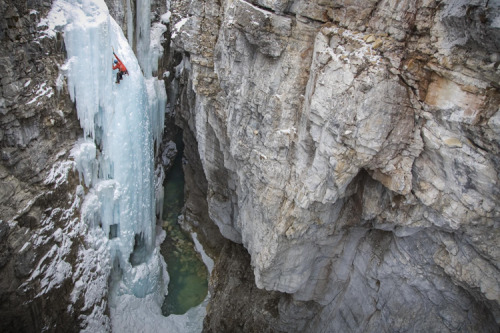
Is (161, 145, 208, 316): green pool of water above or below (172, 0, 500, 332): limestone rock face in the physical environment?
below

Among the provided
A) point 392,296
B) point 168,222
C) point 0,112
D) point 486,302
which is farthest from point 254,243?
point 168,222

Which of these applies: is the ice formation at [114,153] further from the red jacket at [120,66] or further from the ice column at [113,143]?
the red jacket at [120,66]

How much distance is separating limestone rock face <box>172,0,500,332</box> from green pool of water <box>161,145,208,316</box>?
530 centimetres

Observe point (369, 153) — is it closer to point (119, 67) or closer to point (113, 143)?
point (113, 143)

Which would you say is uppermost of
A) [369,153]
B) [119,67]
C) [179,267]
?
[369,153]

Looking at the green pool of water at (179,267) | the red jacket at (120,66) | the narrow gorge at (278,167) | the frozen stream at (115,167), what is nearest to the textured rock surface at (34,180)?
the narrow gorge at (278,167)

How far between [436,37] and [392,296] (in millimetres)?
5218

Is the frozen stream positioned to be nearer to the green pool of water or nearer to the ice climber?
the ice climber

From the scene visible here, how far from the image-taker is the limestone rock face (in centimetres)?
480

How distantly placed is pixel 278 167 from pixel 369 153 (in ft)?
7.05

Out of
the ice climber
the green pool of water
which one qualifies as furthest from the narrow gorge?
Answer: the green pool of water

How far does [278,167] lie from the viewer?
7.24 metres

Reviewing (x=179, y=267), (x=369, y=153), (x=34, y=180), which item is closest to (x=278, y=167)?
(x=369, y=153)

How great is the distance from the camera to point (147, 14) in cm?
1502
